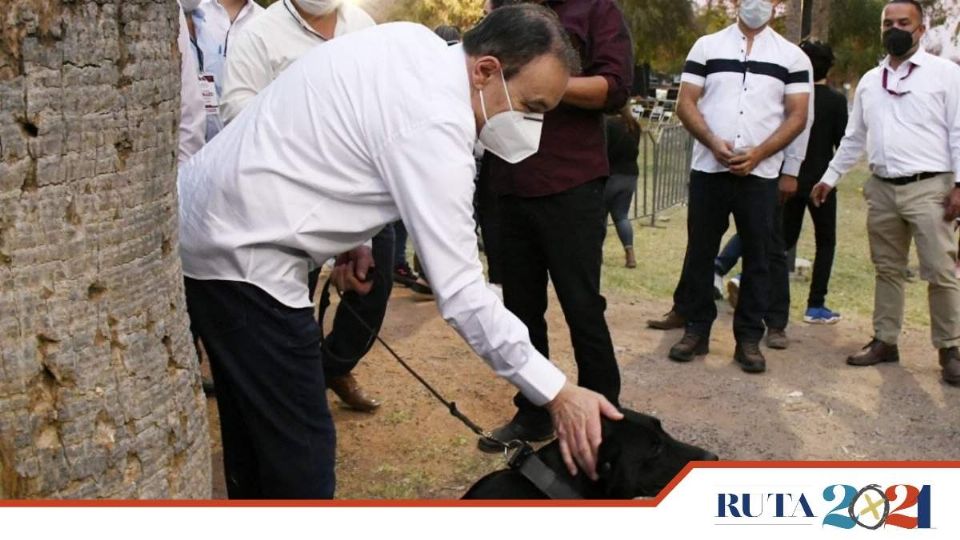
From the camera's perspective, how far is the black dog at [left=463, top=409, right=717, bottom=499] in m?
2.71

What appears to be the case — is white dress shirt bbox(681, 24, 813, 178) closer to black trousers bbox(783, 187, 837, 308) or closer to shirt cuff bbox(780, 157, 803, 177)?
shirt cuff bbox(780, 157, 803, 177)

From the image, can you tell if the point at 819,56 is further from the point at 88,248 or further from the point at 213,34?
the point at 88,248

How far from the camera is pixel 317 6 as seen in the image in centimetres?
410

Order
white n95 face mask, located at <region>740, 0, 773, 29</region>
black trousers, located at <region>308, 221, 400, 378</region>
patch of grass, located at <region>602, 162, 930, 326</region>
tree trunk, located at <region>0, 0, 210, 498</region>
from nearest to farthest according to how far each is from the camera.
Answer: tree trunk, located at <region>0, 0, 210, 498</region>
black trousers, located at <region>308, 221, 400, 378</region>
white n95 face mask, located at <region>740, 0, 773, 29</region>
patch of grass, located at <region>602, 162, 930, 326</region>

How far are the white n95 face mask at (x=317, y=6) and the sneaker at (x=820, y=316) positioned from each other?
14.3 feet

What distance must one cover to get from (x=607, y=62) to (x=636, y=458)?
210 centimetres

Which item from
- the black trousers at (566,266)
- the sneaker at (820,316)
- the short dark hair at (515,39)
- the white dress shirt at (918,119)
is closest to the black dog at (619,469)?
the short dark hair at (515,39)

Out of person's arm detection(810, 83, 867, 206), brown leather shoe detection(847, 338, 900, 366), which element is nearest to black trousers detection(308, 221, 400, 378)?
brown leather shoe detection(847, 338, 900, 366)

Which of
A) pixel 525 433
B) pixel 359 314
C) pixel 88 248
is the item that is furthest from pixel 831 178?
pixel 88 248

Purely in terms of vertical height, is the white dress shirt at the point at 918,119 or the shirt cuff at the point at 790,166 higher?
the white dress shirt at the point at 918,119

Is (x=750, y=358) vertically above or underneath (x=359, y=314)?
underneath

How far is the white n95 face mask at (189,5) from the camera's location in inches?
186

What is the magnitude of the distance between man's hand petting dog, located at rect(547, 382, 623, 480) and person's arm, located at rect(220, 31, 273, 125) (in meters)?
2.07

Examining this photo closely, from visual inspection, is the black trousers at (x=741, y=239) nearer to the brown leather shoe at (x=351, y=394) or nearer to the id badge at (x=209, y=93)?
the brown leather shoe at (x=351, y=394)
